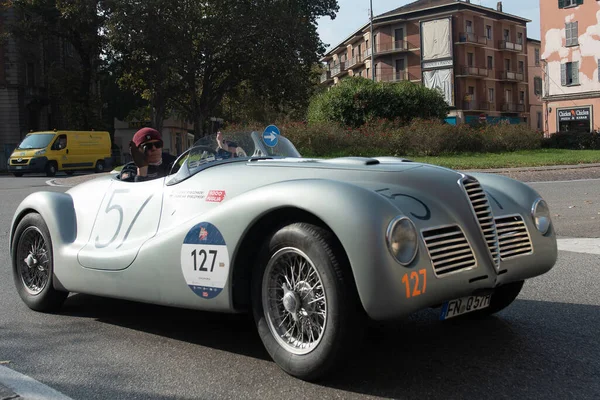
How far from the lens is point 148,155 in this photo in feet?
17.4

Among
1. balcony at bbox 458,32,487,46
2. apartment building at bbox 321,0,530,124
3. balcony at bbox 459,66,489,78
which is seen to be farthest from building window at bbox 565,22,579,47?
balcony at bbox 459,66,489,78

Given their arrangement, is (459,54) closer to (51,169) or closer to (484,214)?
(51,169)

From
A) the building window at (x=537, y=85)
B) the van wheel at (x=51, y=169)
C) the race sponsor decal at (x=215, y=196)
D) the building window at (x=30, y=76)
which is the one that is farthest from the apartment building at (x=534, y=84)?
the race sponsor decal at (x=215, y=196)

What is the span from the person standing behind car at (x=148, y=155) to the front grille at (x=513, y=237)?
256 centimetres

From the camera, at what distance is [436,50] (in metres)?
69.5

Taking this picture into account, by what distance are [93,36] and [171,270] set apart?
144 feet

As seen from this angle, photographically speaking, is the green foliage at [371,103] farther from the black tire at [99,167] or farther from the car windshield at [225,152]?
the car windshield at [225,152]

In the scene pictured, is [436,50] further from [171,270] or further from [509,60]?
[171,270]

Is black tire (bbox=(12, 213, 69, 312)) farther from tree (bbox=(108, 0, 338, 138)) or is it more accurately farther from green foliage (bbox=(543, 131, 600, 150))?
green foliage (bbox=(543, 131, 600, 150))

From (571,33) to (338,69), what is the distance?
41.5 metres

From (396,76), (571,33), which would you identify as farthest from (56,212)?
(396,76)

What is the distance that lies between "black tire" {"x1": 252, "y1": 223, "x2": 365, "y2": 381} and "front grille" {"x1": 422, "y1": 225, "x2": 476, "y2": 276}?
43 cm

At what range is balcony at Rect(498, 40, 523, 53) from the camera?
2889 inches

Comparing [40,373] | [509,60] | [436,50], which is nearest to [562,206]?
[40,373]
